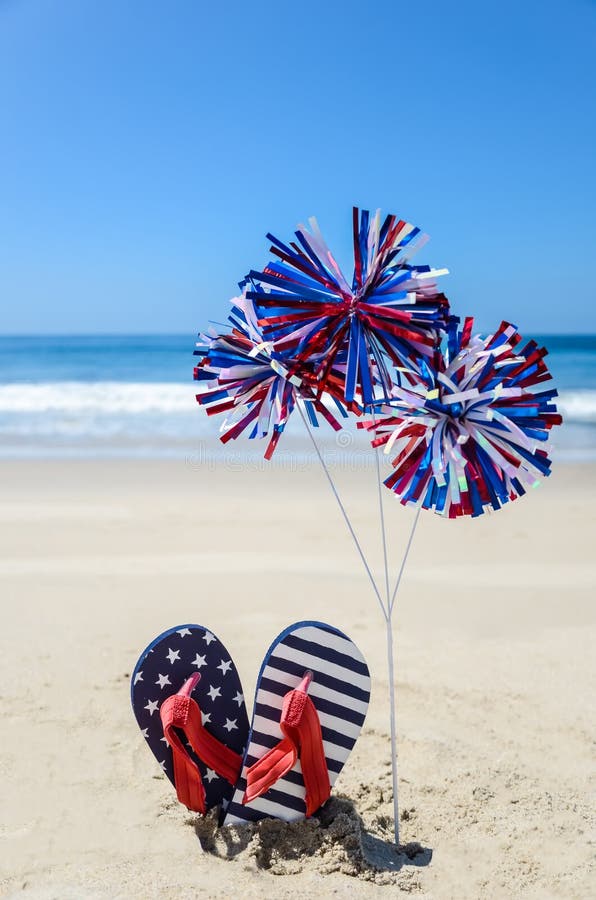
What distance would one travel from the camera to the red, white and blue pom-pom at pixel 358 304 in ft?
7.08

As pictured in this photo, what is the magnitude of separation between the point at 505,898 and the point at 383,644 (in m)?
2.00

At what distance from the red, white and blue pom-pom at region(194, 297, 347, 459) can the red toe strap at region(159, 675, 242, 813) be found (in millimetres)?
874

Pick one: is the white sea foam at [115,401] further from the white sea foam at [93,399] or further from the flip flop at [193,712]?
the flip flop at [193,712]

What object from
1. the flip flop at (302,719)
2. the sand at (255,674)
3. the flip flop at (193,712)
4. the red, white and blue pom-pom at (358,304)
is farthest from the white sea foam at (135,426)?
the red, white and blue pom-pom at (358,304)

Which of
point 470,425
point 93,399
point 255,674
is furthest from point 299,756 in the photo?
point 93,399

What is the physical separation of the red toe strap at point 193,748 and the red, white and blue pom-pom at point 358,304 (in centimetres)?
114

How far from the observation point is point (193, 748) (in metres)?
2.54

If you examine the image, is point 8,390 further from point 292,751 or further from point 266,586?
point 292,751

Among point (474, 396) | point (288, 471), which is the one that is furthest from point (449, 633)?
point (288, 471)

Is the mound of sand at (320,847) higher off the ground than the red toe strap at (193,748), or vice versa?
the red toe strap at (193,748)

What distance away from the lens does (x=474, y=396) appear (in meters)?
2.11

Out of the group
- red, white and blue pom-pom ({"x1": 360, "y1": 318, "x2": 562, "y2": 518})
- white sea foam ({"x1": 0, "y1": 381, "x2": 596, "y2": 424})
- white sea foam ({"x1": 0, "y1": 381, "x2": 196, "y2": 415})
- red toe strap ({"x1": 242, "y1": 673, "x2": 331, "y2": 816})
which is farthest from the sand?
white sea foam ({"x1": 0, "y1": 381, "x2": 196, "y2": 415})

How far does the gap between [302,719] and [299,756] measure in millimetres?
152

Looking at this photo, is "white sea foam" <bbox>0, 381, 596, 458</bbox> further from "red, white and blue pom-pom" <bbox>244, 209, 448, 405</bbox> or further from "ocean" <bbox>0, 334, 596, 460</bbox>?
"red, white and blue pom-pom" <bbox>244, 209, 448, 405</bbox>
